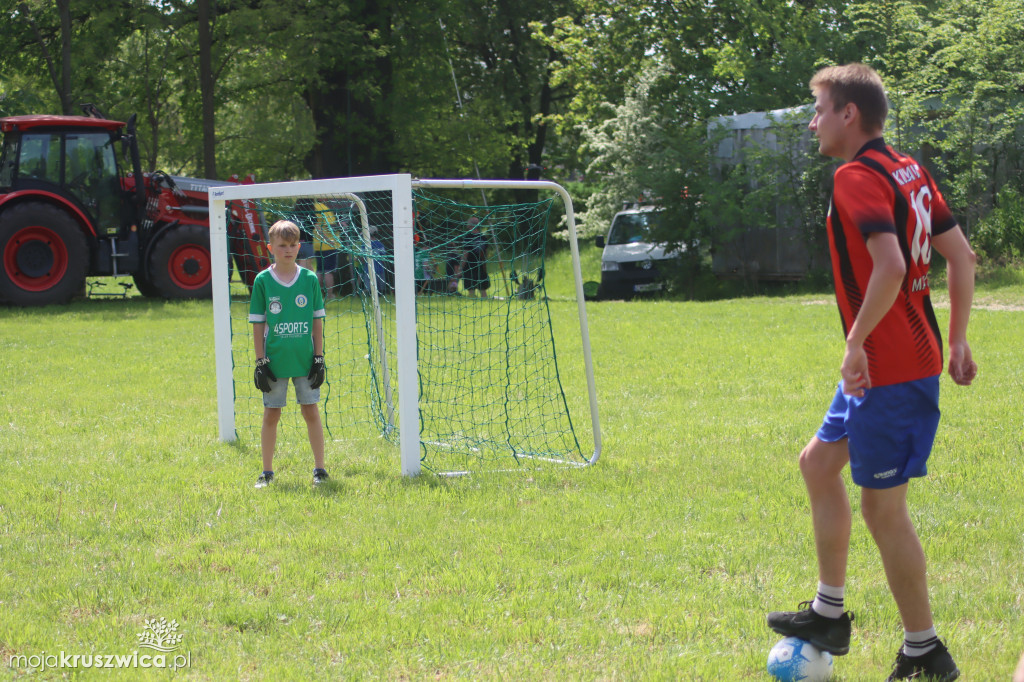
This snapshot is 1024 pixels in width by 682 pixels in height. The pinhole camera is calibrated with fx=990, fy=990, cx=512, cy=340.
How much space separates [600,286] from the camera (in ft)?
73.1

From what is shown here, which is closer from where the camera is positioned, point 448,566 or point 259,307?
point 448,566

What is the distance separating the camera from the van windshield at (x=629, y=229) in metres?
22.4

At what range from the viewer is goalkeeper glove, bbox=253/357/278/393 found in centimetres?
591

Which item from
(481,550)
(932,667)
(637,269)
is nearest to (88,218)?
(637,269)

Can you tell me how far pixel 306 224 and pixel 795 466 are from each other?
5.09 m

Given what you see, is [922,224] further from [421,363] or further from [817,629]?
[421,363]

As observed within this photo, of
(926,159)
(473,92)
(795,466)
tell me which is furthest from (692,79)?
(795,466)

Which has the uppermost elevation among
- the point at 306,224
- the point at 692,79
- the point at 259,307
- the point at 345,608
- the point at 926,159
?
the point at 692,79

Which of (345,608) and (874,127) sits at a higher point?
(874,127)

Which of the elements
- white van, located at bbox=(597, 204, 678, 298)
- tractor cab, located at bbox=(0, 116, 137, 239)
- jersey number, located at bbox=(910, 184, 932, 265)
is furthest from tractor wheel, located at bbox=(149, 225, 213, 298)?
jersey number, located at bbox=(910, 184, 932, 265)

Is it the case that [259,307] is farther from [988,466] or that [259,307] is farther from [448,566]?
[988,466]

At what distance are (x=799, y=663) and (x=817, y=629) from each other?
140mm

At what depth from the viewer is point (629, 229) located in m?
22.8

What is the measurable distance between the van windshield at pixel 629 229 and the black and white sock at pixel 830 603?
1921 centimetres
